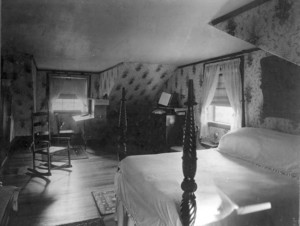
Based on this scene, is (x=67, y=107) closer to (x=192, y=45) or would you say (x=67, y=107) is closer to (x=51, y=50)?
(x=51, y=50)

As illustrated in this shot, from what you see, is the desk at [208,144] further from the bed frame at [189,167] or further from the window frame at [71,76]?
the window frame at [71,76]

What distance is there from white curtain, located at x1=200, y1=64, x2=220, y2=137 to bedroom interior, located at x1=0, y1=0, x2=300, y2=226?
0.02 metres

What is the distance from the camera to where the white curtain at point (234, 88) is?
4484 millimetres

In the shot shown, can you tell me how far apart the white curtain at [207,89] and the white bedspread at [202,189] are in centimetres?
239

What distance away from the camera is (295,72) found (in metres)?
3.45

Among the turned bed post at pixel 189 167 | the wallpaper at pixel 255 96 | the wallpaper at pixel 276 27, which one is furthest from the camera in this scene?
the wallpaper at pixel 255 96

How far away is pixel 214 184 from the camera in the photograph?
234 centimetres

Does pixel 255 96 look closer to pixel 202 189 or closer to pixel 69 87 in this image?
pixel 202 189

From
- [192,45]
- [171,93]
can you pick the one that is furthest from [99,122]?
[192,45]

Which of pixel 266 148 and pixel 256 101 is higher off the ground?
pixel 256 101

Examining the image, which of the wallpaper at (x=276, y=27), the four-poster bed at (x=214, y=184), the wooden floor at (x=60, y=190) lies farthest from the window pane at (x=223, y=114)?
the wooden floor at (x=60, y=190)

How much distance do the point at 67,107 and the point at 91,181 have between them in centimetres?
396

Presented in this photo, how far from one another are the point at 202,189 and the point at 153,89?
5260 millimetres

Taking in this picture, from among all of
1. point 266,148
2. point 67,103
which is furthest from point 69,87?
point 266,148
